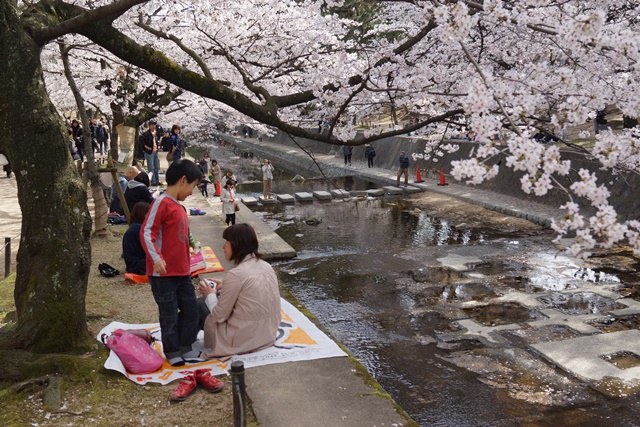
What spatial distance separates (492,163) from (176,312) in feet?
56.2

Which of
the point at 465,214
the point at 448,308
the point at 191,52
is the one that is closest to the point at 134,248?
the point at 191,52

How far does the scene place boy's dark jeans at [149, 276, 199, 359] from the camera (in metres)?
5.34

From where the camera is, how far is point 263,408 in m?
4.77

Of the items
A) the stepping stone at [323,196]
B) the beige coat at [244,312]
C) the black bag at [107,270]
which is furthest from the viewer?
the stepping stone at [323,196]

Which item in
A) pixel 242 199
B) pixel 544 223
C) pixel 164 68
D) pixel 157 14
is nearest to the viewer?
pixel 164 68

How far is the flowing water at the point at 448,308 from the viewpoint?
6.05 meters

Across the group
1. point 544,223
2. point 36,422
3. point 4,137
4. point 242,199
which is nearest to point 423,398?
point 36,422

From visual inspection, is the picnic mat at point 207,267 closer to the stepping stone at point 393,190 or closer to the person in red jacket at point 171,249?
the person in red jacket at point 171,249

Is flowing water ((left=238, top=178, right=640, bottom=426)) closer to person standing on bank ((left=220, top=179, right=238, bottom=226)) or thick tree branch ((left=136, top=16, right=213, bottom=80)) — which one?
person standing on bank ((left=220, top=179, right=238, bottom=226))

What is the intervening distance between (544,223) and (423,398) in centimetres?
1075

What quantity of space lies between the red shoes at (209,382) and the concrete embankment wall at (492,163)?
3.10 meters

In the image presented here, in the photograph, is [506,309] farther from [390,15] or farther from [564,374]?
[390,15]

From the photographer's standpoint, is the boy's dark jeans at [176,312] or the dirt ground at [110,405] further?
the boy's dark jeans at [176,312]

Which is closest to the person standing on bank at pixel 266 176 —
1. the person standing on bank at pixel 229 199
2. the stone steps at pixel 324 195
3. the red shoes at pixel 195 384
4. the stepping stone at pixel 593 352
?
the stone steps at pixel 324 195
